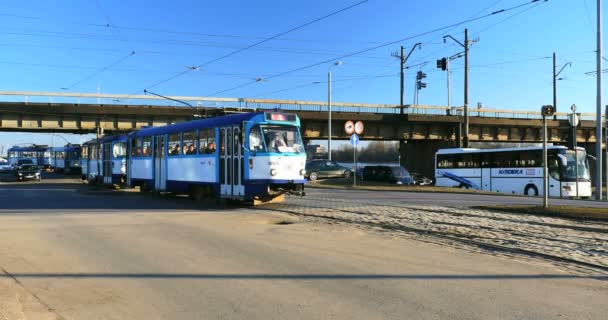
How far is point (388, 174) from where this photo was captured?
3631cm

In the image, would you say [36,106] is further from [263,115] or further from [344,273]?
[344,273]

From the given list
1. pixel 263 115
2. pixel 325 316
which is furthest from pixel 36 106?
pixel 325 316

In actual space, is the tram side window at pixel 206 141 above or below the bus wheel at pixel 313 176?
above

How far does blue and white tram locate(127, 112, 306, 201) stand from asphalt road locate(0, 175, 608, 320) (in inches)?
196

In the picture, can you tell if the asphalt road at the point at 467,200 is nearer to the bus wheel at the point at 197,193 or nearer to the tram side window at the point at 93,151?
the bus wheel at the point at 197,193

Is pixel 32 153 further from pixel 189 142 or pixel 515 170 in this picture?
pixel 515 170

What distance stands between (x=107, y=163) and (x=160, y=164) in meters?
9.14

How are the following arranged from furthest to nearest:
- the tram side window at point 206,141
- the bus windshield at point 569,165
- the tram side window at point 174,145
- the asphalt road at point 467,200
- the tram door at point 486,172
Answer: the tram door at point 486,172 < the bus windshield at point 569,165 < the tram side window at point 174,145 < the asphalt road at point 467,200 < the tram side window at point 206,141

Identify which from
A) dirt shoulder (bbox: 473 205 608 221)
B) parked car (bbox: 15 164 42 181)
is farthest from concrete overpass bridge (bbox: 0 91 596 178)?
dirt shoulder (bbox: 473 205 608 221)

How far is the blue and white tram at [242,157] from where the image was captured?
53.1ft

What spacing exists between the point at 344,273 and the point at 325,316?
1.97m

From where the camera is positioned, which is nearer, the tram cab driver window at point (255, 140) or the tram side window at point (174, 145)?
the tram cab driver window at point (255, 140)

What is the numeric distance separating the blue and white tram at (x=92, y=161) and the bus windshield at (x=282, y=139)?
1782cm

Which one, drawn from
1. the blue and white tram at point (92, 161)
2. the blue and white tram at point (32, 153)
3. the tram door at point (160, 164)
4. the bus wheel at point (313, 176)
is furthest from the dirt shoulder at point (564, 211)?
the blue and white tram at point (32, 153)
